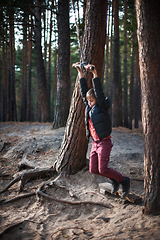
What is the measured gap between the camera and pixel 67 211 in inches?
147

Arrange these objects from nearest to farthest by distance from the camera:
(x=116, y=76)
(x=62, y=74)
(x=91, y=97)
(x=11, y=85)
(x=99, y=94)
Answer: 1. (x=99, y=94)
2. (x=91, y=97)
3. (x=62, y=74)
4. (x=116, y=76)
5. (x=11, y=85)

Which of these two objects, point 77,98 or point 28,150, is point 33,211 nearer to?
point 77,98

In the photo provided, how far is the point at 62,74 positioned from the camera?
9750 millimetres

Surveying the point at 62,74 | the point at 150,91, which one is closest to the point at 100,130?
the point at 150,91

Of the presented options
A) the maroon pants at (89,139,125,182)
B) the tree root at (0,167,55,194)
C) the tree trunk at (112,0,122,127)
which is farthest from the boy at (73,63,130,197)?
the tree trunk at (112,0,122,127)

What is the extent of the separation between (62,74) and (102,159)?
7108 mm

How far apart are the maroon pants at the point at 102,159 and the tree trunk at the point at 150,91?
0.69 m

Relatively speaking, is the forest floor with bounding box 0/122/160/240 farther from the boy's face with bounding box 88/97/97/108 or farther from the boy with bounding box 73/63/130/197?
the boy's face with bounding box 88/97/97/108

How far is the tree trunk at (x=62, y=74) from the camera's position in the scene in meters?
9.59

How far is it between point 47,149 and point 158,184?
462 cm

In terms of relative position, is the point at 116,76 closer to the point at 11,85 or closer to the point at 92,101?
the point at 11,85

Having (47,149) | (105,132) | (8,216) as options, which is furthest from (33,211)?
(47,149)

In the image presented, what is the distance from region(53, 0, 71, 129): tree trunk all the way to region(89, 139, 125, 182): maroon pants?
238 inches

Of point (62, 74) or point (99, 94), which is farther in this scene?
point (62, 74)
